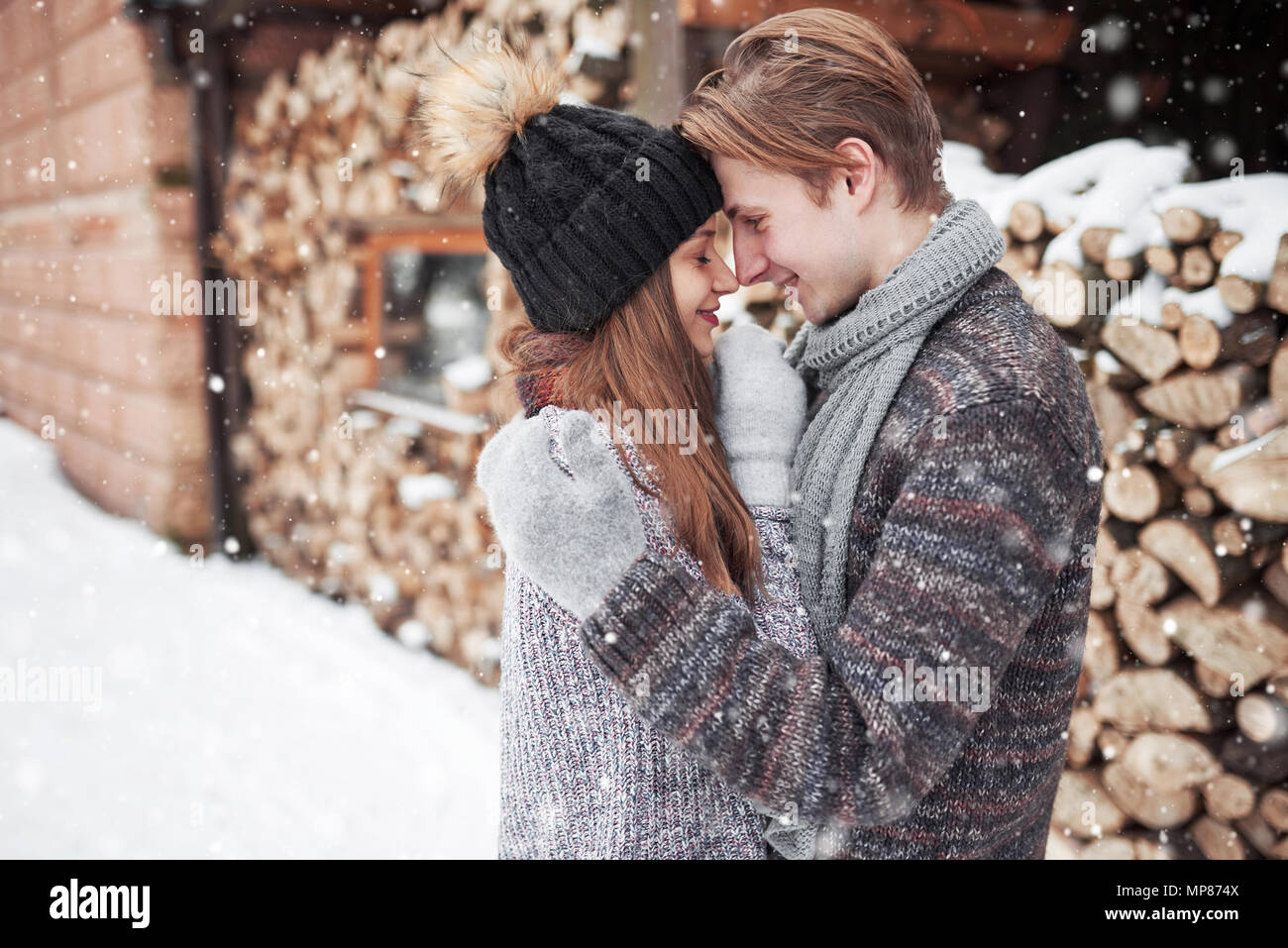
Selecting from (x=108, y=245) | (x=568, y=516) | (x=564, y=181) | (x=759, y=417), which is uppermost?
(x=108, y=245)

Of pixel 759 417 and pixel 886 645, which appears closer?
pixel 886 645

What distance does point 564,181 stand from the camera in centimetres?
148

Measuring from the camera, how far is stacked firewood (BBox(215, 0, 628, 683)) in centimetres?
381

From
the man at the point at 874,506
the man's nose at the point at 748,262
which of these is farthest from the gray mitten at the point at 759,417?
the man's nose at the point at 748,262

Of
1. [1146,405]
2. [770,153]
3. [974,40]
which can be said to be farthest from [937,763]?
[974,40]

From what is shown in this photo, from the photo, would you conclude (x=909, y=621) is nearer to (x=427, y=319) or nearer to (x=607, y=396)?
(x=607, y=396)

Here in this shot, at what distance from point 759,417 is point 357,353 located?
3716 millimetres

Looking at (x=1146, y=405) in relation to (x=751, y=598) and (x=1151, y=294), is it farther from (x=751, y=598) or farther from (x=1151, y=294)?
(x=751, y=598)

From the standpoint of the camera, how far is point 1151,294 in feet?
7.64

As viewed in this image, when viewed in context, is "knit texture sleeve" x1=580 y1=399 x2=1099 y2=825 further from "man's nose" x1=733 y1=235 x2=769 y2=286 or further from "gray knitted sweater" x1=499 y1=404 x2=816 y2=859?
"man's nose" x1=733 y1=235 x2=769 y2=286

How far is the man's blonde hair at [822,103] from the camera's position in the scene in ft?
4.57

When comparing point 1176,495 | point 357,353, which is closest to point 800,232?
point 1176,495

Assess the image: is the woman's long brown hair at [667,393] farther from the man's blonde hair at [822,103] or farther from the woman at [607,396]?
the man's blonde hair at [822,103]

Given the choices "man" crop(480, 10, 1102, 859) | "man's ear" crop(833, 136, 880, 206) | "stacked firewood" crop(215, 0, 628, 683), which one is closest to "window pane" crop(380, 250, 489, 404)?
"stacked firewood" crop(215, 0, 628, 683)
